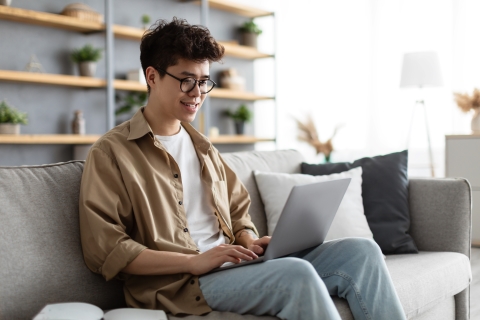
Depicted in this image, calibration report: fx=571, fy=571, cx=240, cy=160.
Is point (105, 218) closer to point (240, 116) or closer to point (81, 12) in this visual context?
point (81, 12)

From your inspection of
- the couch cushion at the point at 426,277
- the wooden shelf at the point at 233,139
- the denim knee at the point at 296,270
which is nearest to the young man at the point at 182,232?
the denim knee at the point at 296,270

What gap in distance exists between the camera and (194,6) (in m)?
5.56

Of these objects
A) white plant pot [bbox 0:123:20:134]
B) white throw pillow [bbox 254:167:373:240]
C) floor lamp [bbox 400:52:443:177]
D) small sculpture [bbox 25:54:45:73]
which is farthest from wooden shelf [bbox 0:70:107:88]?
floor lamp [bbox 400:52:443:177]

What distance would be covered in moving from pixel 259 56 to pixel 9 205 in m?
4.67

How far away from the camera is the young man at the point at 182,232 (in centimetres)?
152

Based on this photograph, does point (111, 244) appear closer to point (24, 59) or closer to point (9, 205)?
point (9, 205)

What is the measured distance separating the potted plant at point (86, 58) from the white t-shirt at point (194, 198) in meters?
2.73

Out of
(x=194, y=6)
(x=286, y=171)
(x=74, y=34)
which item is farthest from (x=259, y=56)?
(x=286, y=171)

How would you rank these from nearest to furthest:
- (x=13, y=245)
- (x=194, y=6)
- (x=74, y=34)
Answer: (x=13, y=245) < (x=74, y=34) < (x=194, y=6)

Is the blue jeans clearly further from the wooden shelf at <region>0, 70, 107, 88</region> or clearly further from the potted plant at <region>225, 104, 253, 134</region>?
the potted plant at <region>225, 104, 253, 134</region>

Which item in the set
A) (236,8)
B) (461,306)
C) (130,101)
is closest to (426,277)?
(461,306)

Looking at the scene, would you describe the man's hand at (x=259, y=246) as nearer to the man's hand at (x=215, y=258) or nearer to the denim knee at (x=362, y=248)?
the man's hand at (x=215, y=258)

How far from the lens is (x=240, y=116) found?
19.0ft

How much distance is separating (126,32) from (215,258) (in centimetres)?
342
